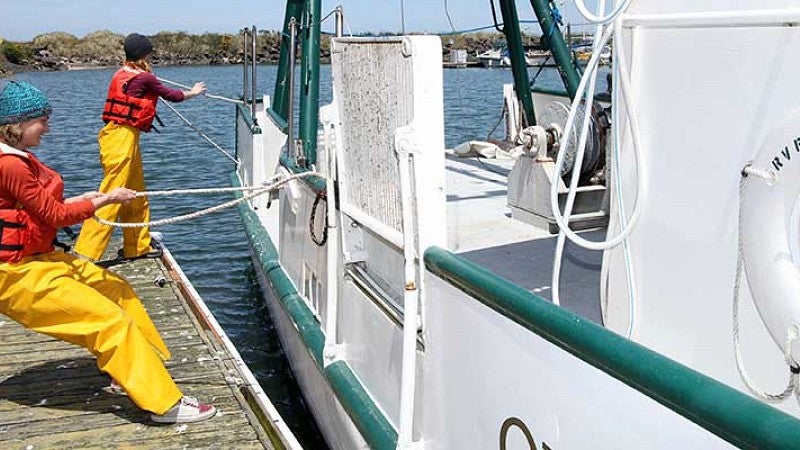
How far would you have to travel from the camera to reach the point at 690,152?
103 inches

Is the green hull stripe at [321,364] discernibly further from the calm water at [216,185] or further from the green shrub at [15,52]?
the green shrub at [15,52]

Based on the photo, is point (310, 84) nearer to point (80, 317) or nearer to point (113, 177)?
point (113, 177)

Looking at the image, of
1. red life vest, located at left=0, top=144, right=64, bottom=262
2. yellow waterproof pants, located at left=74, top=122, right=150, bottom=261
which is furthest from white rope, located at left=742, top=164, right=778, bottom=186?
yellow waterproof pants, located at left=74, top=122, right=150, bottom=261

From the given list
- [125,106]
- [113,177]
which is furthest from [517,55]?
[113,177]

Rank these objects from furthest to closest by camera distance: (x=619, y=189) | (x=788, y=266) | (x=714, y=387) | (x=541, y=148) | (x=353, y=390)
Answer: (x=541, y=148) < (x=353, y=390) < (x=619, y=189) < (x=788, y=266) < (x=714, y=387)

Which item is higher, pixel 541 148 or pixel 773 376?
pixel 541 148

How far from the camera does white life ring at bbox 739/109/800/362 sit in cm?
198

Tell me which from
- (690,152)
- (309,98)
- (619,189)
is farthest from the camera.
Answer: (309,98)

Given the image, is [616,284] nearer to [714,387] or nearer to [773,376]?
[773,376]

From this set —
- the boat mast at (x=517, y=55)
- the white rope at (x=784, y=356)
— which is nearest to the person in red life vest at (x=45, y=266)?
the white rope at (x=784, y=356)

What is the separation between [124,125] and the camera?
6.47 meters

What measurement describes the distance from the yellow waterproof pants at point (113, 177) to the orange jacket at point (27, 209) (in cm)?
219

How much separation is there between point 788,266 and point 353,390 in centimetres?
254

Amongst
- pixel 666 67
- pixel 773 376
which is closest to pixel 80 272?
pixel 666 67
